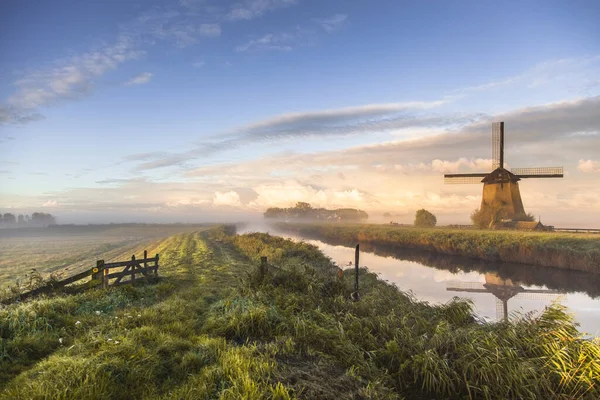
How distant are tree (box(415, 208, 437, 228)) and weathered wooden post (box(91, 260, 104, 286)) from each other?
8631 centimetres

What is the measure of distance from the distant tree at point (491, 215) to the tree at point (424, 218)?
3191 centimetres

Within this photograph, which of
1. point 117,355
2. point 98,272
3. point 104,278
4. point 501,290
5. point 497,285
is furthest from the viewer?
point 497,285

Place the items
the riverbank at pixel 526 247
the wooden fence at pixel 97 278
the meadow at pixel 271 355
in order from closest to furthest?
the meadow at pixel 271 355 → the wooden fence at pixel 97 278 → the riverbank at pixel 526 247

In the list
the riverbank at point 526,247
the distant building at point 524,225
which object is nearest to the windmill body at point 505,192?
the distant building at point 524,225

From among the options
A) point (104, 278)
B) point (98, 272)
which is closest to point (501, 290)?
point (104, 278)

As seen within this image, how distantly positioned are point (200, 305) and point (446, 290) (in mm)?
17699

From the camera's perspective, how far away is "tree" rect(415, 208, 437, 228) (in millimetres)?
89419

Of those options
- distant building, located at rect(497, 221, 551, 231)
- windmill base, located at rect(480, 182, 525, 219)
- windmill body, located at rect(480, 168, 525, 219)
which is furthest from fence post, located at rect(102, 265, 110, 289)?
windmill body, located at rect(480, 168, 525, 219)

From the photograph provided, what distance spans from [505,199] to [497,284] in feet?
116

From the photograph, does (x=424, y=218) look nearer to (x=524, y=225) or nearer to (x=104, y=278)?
(x=524, y=225)

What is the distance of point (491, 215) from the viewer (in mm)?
54750

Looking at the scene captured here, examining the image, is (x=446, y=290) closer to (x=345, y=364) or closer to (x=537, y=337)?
(x=537, y=337)

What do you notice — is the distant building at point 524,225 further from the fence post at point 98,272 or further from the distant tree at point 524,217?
the fence post at point 98,272

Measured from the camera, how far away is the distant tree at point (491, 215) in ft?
177
